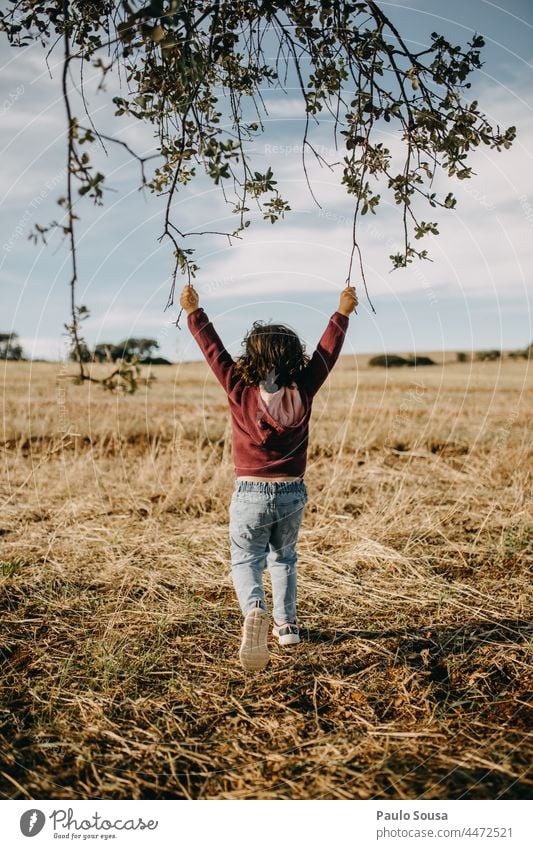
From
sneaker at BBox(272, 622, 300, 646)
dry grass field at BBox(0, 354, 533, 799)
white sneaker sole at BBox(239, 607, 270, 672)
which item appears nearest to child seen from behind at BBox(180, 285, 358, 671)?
sneaker at BBox(272, 622, 300, 646)

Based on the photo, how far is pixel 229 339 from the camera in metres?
4.37

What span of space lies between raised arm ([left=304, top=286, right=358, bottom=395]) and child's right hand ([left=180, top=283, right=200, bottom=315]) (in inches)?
29.1

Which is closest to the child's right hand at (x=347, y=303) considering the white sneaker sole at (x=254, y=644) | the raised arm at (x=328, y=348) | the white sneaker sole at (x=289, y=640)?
the raised arm at (x=328, y=348)

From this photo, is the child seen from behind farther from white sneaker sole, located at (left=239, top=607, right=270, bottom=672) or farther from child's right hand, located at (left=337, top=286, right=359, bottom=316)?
white sneaker sole, located at (left=239, top=607, right=270, bottom=672)

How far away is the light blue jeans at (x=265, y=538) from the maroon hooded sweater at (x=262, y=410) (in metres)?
0.10

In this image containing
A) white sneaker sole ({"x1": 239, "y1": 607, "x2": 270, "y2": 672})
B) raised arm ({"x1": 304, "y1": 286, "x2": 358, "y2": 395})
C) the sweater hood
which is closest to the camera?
white sneaker sole ({"x1": 239, "y1": 607, "x2": 270, "y2": 672})

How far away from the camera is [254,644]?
10.5 feet

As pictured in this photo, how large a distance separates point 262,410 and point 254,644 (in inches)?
47.9

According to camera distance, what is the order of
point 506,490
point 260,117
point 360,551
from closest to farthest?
point 260,117, point 360,551, point 506,490

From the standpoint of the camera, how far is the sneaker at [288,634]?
369cm

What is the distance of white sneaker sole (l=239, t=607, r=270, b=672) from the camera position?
3201mm
